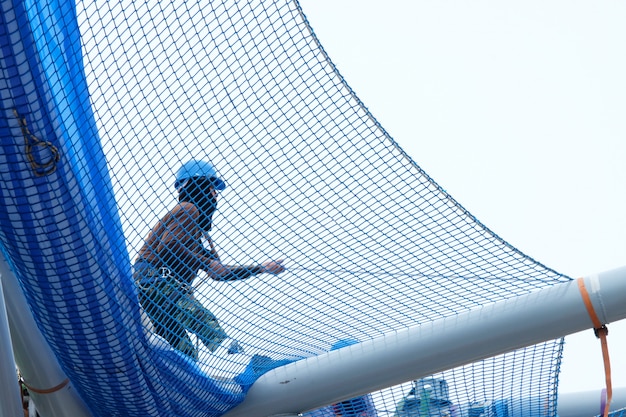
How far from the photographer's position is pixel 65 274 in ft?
4.85

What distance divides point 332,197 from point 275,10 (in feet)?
1.20

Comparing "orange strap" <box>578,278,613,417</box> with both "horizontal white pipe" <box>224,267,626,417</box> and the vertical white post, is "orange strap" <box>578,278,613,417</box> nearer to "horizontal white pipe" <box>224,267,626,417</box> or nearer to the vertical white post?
"horizontal white pipe" <box>224,267,626,417</box>

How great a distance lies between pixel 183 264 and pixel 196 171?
0.64 feet

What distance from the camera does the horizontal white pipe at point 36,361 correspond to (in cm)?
163

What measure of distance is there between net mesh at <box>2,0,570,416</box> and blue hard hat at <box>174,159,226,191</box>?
0.05ft

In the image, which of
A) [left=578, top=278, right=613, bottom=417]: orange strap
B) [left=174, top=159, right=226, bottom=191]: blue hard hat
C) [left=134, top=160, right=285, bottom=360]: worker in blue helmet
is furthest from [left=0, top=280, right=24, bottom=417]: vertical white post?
[left=578, top=278, right=613, bottom=417]: orange strap

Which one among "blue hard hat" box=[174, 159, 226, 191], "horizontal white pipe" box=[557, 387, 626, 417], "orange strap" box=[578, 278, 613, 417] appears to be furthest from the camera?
"horizontal white pipe" box=[557, 387, 626, 417]

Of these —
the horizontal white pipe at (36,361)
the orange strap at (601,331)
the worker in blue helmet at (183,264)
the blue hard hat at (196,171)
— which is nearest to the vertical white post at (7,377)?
the horizontal white pipe at (36,361)

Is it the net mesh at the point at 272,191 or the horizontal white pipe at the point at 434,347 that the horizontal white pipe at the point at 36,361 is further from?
the horizontal white pipe at the point at 434,347

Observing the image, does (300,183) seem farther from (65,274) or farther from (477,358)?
→ (477,358)

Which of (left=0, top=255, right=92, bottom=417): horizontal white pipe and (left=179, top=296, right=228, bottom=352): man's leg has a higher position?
(left=179, top=296, right=228, bottom=352): man's leg

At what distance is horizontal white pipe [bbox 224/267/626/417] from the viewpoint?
5.92 ft

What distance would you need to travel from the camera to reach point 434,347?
6.05ft

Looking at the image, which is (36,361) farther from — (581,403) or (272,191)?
(581,403)
